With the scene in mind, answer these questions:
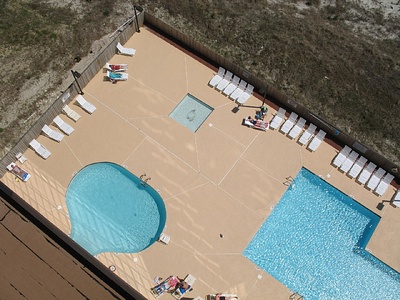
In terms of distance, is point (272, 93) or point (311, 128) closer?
point (311, 128)

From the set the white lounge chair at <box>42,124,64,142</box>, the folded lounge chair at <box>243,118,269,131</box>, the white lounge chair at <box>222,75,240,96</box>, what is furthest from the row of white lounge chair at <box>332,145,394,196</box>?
the white lounge chair at <box>42,124,64,142</box>

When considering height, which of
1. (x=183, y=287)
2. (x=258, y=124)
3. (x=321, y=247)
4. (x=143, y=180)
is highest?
(x=258, y=124)

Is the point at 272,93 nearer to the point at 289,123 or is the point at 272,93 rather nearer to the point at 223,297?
the point at 289,123

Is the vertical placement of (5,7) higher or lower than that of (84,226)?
higher

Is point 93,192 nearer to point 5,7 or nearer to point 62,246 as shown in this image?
point 62,246

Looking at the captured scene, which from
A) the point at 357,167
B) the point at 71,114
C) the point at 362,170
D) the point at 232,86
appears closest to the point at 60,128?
the point at 71,114

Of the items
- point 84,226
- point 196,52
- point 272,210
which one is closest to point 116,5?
point 196,52

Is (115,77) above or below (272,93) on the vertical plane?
below
